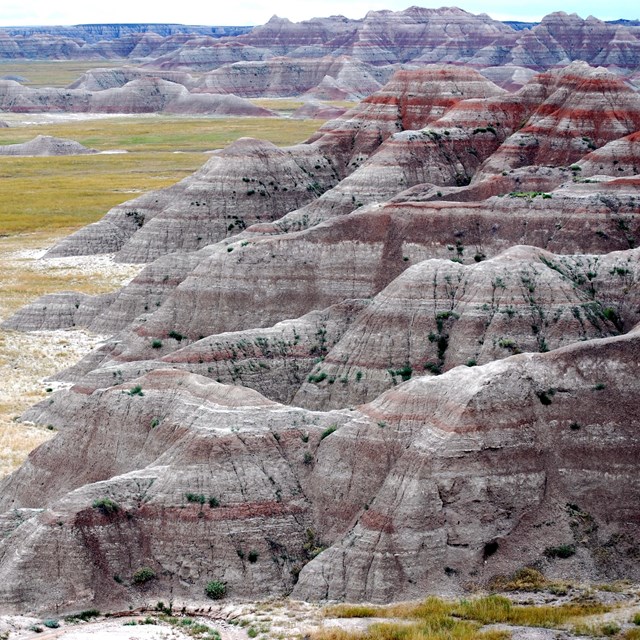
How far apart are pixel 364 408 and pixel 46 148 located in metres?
148

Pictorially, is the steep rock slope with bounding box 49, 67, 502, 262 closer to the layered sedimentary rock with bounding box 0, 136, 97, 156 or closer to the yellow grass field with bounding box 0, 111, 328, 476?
the yellow grass field with bounding box 0, 111, 328, 476

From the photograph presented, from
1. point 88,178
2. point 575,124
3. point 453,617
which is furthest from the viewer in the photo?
point 88,178

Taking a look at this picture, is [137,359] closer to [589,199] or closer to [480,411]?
[589,199]

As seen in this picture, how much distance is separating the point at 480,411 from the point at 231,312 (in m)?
26.0

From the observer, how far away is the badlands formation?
35.3m

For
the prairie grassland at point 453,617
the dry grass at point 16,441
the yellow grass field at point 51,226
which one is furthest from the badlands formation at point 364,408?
the yellow grass field at point 51,226

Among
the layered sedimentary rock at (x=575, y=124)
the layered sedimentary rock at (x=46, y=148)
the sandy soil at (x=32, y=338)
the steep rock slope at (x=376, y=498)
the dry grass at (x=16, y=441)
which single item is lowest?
the layered sedimentary rock at (x=46, y=148)

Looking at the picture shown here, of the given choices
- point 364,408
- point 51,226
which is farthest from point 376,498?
point 51,226

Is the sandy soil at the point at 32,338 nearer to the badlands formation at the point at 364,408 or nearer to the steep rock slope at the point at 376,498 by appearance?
the badlands formation at the point at 364,408

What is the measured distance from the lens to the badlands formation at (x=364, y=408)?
1390 inches

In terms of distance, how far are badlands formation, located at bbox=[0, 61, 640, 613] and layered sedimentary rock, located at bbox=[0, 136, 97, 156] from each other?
106041mm

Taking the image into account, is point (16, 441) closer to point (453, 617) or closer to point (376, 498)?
point (376, 498)

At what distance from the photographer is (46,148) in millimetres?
180375

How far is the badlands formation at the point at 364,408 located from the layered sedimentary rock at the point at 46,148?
348 ft
